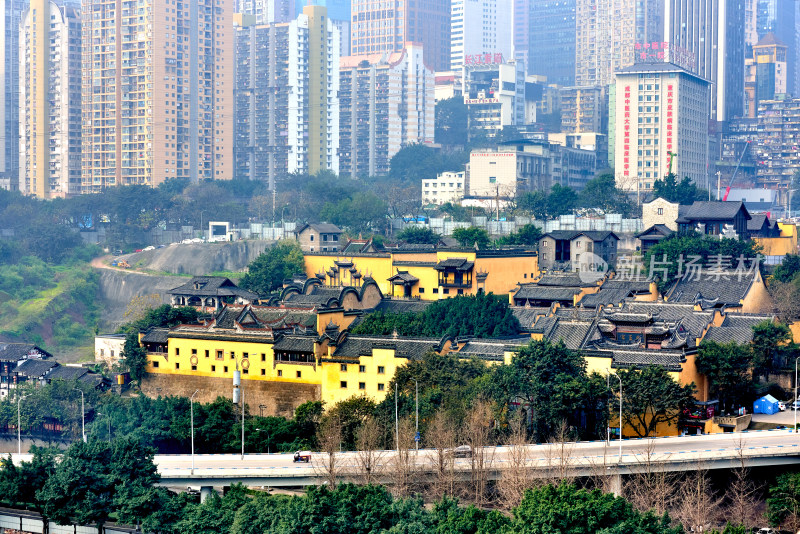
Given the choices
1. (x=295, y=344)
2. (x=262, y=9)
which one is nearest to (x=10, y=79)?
(x=262, y=9)

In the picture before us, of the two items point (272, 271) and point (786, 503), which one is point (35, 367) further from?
Result: point (786, 503)

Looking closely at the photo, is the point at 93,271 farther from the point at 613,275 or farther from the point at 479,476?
the point at 479,476

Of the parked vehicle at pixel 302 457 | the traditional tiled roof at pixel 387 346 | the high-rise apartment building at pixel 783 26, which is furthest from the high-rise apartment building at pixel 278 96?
the parked vehicle at pixel 302 457

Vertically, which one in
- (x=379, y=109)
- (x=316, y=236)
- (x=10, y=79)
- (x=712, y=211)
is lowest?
(x=316, y=236)

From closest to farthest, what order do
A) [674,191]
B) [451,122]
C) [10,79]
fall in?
[674,191], [10,79], [451,122]

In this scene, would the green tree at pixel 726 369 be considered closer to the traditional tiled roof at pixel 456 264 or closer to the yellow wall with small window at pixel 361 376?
the yellow wall with small window at pixel 361 376

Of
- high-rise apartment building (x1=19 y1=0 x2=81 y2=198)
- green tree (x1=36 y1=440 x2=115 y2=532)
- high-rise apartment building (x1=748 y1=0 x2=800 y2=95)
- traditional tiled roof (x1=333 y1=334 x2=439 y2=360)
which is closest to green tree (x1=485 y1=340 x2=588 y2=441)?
traditional tiled roof (x1=333 y1=334 x2=439 y2=360)

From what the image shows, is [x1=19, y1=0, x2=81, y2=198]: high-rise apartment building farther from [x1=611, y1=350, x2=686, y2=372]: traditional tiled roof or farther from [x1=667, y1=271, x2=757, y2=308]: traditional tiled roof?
[x1=611, y1=350, x2=686, y2=372]: traditional tiled roof
